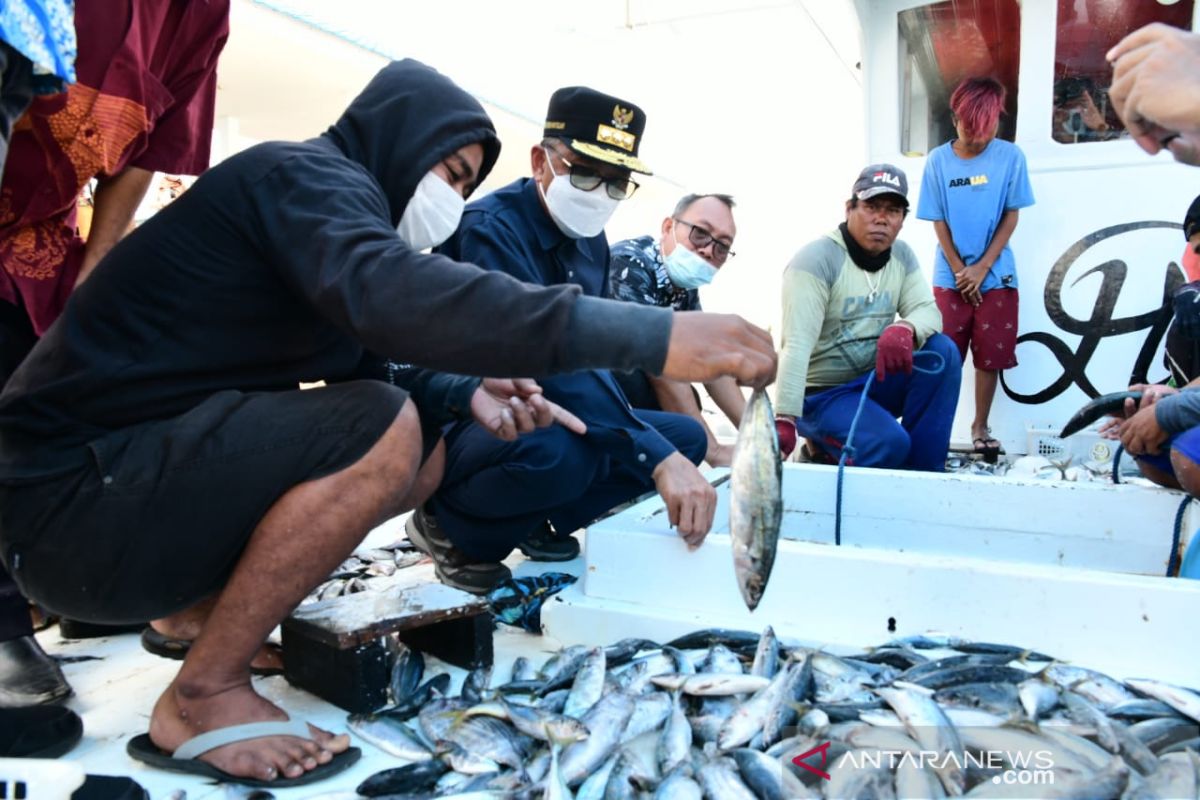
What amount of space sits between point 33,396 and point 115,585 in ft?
1.49

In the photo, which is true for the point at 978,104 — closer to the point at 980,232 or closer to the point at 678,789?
the point at 980,232

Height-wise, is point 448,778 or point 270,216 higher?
point 270,216

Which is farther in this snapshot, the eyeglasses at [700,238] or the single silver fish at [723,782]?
the eyeglasses at [700,238]

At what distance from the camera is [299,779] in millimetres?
1900

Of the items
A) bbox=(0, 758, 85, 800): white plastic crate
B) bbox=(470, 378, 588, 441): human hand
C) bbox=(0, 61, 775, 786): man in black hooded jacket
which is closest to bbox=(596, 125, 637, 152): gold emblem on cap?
bbox=(470, 378, 588, 441): human hand

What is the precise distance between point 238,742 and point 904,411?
3.95m

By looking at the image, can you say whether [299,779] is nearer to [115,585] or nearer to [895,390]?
[115,585]

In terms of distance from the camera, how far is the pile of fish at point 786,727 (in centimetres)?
183

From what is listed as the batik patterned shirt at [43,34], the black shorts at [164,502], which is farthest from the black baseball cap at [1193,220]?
the batik patterned shirt at [43,34]

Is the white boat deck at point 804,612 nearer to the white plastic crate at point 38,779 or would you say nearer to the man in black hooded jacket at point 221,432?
the man in black hooded jacket at point 221,432

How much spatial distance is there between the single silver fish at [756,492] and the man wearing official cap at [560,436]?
67cm

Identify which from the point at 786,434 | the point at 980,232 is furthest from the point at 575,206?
the point at 980,232

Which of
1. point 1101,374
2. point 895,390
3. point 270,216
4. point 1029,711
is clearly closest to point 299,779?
point 270,216

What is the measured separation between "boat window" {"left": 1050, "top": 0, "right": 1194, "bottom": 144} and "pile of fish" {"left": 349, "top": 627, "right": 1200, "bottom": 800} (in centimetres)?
559
